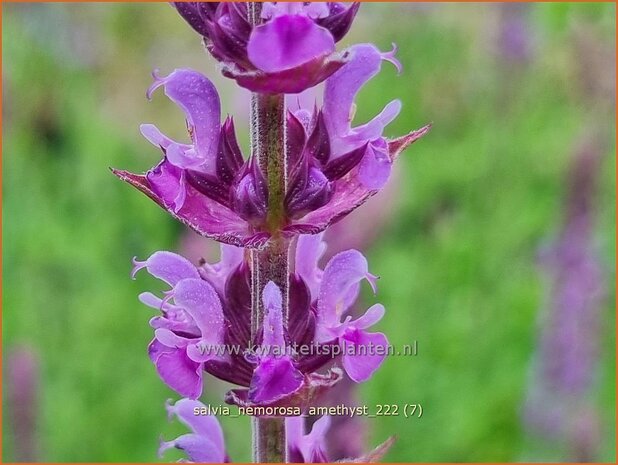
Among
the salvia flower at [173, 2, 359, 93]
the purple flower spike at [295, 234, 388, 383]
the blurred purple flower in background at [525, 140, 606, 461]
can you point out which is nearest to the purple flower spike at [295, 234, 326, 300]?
the purple flower spike at [295, 234, 388, 383]

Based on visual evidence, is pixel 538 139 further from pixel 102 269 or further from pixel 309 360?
pixel 309 360

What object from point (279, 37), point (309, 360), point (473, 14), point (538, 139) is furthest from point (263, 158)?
point (473, 14)

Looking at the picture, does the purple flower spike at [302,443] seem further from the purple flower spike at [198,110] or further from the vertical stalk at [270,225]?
the purple flower spike at [198,110]

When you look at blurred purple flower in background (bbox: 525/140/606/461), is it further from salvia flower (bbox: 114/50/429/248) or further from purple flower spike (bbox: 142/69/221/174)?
purple flower spike (bbox: 142/69/221/174)

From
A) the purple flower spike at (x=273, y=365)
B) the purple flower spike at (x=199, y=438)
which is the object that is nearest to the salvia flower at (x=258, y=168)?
the purple flower spike at (x=273, y=365)

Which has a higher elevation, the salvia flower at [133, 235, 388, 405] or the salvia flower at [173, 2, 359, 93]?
the salvia flower at [173, 2, 359, 93]
